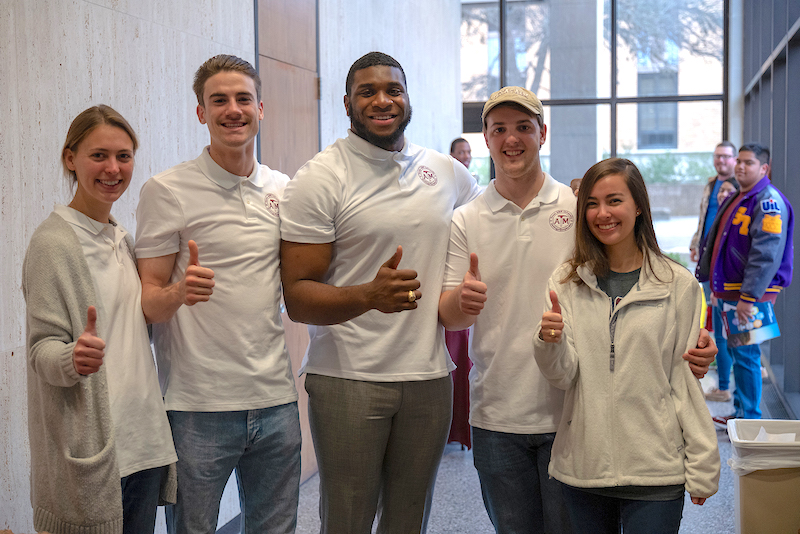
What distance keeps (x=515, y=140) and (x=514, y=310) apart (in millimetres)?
481

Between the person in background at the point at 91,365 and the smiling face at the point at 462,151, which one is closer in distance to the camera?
the person in background at the point at 91,365

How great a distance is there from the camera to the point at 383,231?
1.96 meters

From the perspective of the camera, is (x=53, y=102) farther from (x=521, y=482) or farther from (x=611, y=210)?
(x=521, y=482)

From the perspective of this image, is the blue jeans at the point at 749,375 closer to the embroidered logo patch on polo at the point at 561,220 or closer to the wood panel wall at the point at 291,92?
the wood panel wall at the point at 291,92

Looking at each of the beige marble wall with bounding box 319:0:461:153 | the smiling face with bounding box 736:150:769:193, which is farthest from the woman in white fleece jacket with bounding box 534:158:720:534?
the smiling face with bounding box 736:150:769:193

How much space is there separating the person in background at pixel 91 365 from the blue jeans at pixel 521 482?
2.87ft

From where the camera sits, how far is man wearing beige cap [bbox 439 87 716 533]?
6.41ft

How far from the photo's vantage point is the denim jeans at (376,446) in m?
1.94

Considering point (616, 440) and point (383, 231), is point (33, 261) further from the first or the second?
point (616, 440)

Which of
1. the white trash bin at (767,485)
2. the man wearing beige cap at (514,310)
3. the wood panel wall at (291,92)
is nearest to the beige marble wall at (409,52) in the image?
the wood panel wall at (291,92)

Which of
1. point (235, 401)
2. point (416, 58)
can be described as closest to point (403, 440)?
point (235, 401)

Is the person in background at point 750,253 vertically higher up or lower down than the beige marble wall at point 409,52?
lower down

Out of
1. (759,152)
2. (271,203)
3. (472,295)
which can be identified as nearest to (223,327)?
(271,203)

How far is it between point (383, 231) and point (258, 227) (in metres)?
0.36
